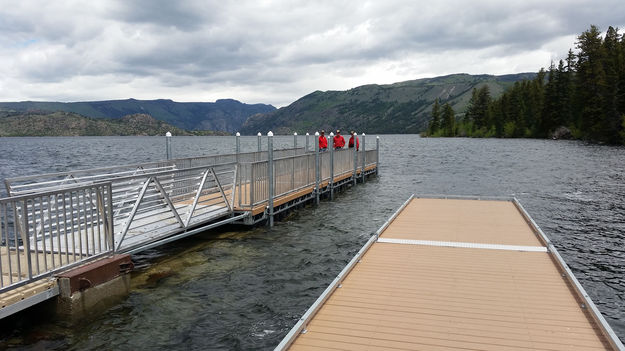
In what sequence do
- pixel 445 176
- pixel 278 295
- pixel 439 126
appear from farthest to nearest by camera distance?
pixel 439 126 < pixel 445 176 < pixel 278 295

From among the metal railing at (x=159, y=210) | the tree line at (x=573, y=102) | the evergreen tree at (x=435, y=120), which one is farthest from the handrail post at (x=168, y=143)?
the evergreen tree at (x=435, y=120)

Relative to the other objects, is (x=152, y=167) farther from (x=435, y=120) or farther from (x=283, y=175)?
(x=435, y=120)

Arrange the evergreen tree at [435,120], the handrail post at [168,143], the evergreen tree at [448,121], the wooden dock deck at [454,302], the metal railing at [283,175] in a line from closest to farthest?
the wooden dock deck at [454,302], the metal railing at [283,175], the handrail post at [168,143], the evergreen tree at [448,121], the evergreen tree at [435,120]

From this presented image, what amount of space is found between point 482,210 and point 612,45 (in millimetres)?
98059

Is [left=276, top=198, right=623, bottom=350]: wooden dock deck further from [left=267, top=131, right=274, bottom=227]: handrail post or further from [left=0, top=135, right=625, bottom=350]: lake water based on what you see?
[left=267, top=131, right=274, bottom=227]: handrail post

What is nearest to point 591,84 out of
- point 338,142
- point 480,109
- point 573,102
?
point 573,102

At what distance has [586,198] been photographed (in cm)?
2286

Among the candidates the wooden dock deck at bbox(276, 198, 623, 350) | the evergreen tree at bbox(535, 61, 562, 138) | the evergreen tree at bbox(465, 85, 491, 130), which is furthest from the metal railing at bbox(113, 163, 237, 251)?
the evergreen tree at bbox(465, 85, 491, 130)

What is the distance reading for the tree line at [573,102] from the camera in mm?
78188

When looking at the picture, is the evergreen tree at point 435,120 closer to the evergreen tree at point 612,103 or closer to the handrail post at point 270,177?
the evergreen tree at point 612,103

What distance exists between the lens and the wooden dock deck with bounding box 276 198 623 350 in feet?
17.7

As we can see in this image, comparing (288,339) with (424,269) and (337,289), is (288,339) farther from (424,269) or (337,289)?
(424,269)

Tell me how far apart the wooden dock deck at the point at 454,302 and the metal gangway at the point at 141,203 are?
4154mm

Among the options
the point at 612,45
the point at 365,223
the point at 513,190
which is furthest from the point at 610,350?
the point at 612,45
